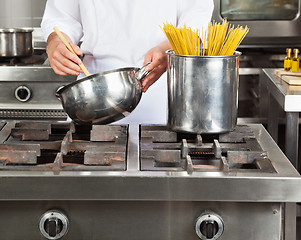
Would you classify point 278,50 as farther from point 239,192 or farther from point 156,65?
point 239,192

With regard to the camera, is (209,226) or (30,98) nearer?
(209,226)

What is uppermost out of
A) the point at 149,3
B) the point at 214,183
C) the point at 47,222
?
the point at 149,3

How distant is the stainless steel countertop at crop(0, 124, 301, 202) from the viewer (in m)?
1.30

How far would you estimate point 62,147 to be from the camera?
144 centimetres

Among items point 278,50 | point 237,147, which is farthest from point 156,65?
point 278,50

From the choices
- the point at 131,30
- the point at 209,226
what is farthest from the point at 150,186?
the point at 131,30

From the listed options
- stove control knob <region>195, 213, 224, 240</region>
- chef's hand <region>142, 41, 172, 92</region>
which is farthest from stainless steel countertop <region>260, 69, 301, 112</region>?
stove control knob <region>195, 213, 224, 240</region>

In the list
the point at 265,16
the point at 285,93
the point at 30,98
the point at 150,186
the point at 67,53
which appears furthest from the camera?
the point at 265,16

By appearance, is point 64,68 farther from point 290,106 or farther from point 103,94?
point 290,106

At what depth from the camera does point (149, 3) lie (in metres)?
2.15

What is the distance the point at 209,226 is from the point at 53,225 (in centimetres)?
36

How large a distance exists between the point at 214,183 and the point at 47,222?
0.40 m

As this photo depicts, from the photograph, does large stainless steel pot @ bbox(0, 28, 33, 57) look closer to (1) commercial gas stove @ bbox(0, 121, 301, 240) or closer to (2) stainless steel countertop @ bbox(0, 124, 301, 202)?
(1) commercial gas stove @ bbox(0, 121, 301, 240)

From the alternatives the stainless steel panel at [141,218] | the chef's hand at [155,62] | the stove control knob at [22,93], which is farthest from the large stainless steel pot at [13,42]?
the stainless steel panel at [141,218]
